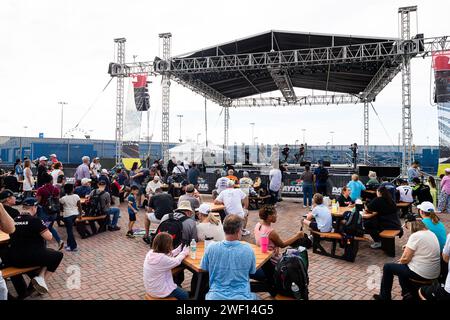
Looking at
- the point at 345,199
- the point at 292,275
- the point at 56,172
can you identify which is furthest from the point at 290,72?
the point at 292,275

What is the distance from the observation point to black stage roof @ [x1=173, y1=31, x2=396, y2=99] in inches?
560

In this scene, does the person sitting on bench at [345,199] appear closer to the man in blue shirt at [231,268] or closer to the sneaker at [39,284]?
the man in blue shirt at [231,268]

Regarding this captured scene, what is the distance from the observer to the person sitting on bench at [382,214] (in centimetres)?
636

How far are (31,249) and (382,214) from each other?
673 cm

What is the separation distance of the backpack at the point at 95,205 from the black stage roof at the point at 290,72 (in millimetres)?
10481

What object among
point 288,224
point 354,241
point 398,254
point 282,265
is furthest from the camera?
point 288,224

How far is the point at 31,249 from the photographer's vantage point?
165 inches

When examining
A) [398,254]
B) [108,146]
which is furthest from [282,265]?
[108,146]

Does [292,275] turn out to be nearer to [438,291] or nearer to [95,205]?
[438,291]

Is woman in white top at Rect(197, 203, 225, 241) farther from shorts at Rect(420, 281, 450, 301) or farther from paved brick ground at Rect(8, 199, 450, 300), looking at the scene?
shorts at Rect(420, 281, 450, 301)

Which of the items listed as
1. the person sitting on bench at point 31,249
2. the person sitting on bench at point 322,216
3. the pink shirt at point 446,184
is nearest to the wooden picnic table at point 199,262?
the person sitting on bench at point 31,249
